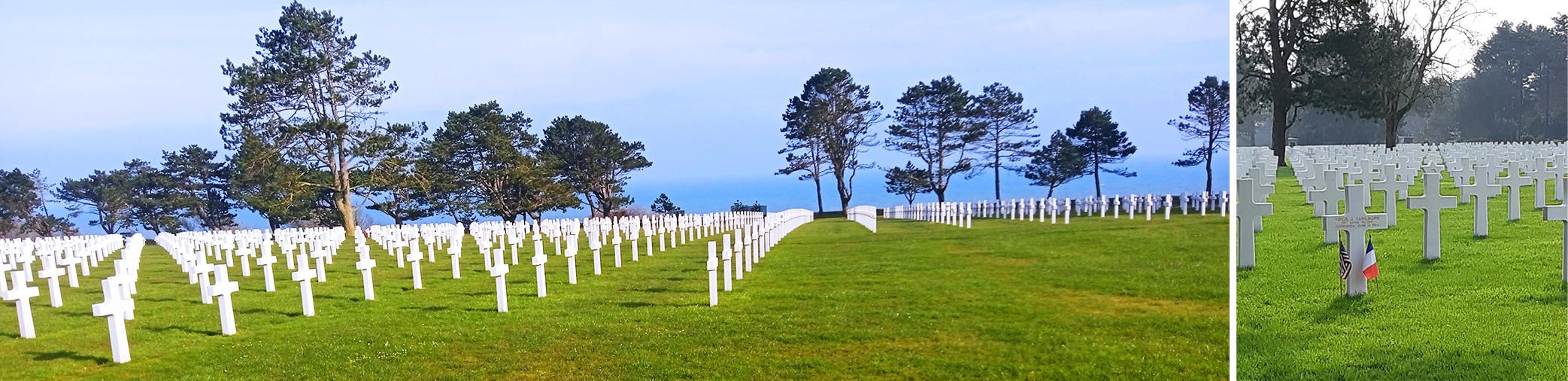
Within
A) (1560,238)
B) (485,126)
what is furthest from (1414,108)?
(485,126)

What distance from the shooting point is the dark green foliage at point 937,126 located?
5.68 m

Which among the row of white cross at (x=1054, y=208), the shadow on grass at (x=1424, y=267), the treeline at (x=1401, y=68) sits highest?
the treeline at (x=1401, y=68)

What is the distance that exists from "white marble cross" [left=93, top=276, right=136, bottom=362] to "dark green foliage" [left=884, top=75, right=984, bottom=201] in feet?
13.0

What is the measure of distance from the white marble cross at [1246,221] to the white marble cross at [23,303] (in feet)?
21.5

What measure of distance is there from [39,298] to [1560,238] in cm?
930

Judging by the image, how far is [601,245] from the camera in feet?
19.6

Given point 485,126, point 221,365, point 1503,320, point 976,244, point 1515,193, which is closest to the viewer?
point 221,365

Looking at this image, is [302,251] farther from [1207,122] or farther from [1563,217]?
[1563,217]

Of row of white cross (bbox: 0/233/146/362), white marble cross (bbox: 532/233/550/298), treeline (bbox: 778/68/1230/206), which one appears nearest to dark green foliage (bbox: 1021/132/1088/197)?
treeline (bbox: 778/68/1230/206)

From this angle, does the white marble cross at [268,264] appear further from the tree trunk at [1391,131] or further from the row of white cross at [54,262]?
the tree trunk at [1391,131]

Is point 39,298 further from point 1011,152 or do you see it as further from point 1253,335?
point 1253,335

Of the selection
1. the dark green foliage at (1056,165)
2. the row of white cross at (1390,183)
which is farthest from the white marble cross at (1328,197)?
the dark green foliage at (1056,165)

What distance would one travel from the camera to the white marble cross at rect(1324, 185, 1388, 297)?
16.7 feet

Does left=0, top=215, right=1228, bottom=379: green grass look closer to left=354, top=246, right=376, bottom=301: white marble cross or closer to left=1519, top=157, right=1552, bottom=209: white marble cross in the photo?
left=354, top=246, right=376, bottom=301: white marble cross
